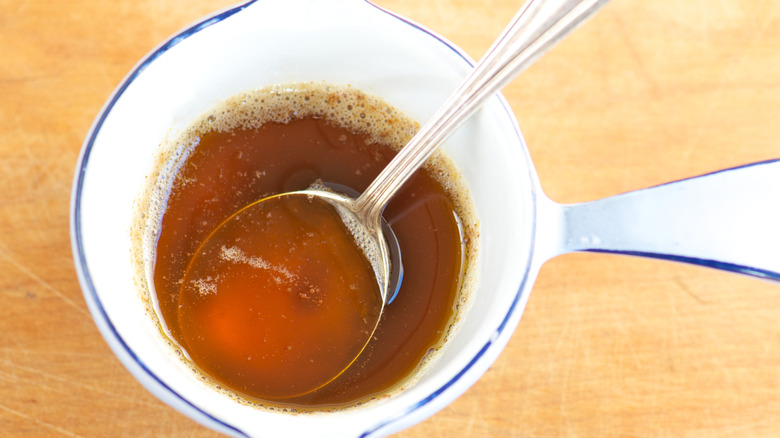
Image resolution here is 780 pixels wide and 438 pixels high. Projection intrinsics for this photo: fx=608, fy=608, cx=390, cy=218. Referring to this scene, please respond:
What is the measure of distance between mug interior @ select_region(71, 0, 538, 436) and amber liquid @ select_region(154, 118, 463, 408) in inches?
2.2

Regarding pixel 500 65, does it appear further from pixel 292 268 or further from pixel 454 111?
pixel 292 268

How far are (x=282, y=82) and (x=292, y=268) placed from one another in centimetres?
23

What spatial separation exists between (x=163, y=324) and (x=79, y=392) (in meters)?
0.21

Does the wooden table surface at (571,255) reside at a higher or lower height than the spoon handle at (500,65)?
lower

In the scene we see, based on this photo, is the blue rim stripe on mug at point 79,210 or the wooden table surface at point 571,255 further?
the wooden table surface at point 571,255

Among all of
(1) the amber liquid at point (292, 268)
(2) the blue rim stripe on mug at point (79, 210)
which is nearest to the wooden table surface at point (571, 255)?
(1) the amber liquid at point (292, 268)

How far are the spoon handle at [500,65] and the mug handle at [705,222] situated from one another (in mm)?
148

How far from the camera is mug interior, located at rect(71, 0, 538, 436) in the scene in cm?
54

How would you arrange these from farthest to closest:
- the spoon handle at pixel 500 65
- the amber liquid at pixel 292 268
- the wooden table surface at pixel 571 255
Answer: the wooden table surface at pixel 571 255
the amber liquid at pixel 292 268
the spoon handle at pixel 500 65

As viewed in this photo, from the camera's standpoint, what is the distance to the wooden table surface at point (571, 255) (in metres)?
0.79

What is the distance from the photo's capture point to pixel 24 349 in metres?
0.78

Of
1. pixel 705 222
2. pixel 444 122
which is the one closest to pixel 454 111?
pixel 444 122

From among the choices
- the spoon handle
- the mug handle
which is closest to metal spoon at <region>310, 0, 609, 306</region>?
the spoon handle

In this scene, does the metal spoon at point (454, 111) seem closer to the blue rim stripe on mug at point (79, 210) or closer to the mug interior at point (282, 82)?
the mug interior at point (282, 82)
